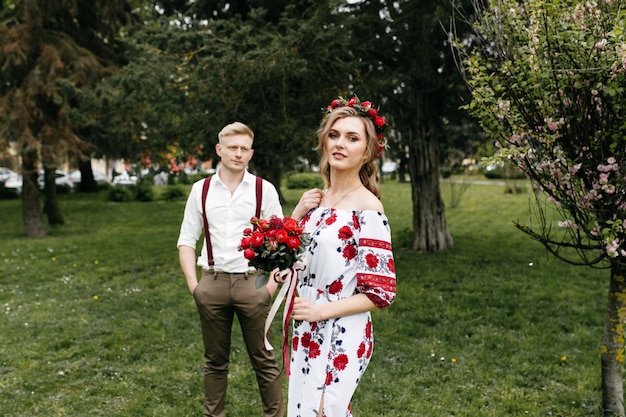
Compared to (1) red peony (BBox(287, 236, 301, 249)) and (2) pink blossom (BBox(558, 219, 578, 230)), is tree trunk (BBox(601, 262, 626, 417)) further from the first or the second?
(1) red peony (BBox(287, 236, 301, 249))

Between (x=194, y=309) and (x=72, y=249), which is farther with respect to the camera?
(x=72, y=249)

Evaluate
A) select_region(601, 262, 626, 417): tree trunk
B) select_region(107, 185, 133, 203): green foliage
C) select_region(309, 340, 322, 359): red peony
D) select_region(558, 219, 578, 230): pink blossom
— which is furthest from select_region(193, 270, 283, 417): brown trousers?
select_region(107, 185, 133, 203): green foliage

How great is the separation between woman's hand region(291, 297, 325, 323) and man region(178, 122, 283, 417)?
1.37 m

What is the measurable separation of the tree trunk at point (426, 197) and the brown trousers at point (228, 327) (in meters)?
7.05

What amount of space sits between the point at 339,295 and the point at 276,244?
0.36 metres

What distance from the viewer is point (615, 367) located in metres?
4.09

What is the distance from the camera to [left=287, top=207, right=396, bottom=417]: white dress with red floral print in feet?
7.73

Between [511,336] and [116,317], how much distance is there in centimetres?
474

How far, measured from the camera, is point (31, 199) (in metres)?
13.8

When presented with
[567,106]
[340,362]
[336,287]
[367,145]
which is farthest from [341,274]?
[567,106]

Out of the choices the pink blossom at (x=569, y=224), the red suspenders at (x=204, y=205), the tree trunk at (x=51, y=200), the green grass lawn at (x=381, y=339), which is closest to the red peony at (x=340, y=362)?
the red suspenders at (x=204, y=205)

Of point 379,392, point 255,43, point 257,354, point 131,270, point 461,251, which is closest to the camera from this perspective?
point 257,354

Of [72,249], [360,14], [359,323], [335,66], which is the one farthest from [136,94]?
[359,323]

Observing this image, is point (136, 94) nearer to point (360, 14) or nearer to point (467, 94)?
point (360, 14)
